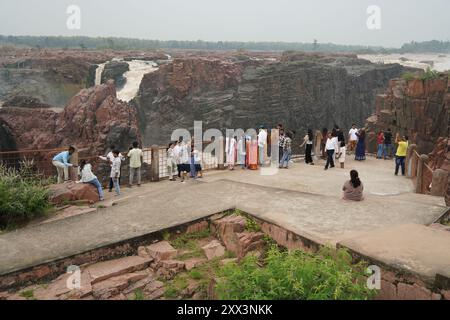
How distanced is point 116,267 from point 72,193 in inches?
132

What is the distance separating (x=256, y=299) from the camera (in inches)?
157

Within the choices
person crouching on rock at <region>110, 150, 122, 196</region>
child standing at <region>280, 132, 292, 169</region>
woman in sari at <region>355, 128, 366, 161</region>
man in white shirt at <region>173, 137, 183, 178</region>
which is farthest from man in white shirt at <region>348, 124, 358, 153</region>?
person crouching on rock at <region>110, 150, 122, 196</region>

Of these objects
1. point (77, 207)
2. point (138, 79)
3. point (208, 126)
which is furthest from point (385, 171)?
point (138, 79)

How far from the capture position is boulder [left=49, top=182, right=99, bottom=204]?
27.6 feet

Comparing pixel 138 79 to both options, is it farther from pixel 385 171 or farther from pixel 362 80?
pixel 385 171

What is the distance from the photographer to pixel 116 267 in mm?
5879

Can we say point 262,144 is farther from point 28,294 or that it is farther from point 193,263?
point 28,294

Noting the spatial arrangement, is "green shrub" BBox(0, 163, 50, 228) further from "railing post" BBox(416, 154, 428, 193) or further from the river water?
the river water

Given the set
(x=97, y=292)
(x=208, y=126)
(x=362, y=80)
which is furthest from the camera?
(x=362, y=80)

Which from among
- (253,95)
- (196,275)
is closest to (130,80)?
(253,95)
